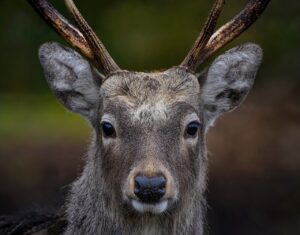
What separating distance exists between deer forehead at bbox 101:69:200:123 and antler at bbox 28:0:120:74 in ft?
0.67

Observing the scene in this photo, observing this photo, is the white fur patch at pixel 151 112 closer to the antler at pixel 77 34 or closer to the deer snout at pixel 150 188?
the deer snout at pixel 150 188

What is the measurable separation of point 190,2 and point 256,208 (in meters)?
6.49

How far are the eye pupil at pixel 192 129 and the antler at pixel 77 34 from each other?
0.83 metres

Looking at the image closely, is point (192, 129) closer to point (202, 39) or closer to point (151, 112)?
point (151, 112)

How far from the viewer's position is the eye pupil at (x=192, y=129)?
31.3 feet

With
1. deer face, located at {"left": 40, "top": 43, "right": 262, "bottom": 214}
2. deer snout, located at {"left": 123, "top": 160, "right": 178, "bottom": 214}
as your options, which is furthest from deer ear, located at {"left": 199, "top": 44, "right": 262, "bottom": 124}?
deer snout, located at {"left": 123, "top": 160, "right": 178, "bottom": 214}

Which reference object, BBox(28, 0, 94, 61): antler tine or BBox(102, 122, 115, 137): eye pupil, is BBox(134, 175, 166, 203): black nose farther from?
BBox(28, 0, 94, 61): antler tine

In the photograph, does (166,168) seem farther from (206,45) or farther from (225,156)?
(225,156)

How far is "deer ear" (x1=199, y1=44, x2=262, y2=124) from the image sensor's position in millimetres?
10062

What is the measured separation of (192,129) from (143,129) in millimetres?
481

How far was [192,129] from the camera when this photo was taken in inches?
377

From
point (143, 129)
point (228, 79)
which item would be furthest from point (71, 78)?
point (228, 79)

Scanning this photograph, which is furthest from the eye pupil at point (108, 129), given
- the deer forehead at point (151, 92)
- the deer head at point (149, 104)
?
the deer forehead at point (151, 92)

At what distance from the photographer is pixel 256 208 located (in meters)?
16.0
